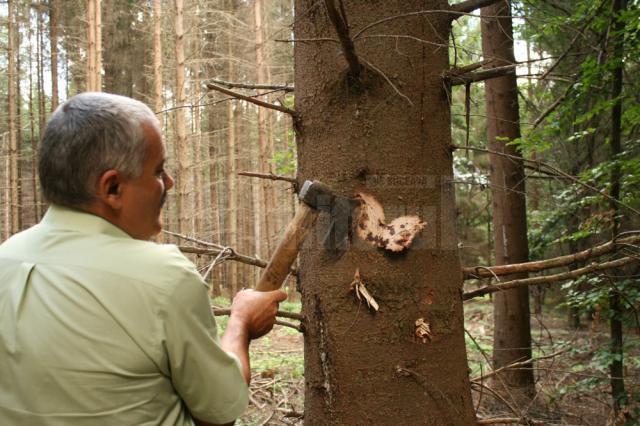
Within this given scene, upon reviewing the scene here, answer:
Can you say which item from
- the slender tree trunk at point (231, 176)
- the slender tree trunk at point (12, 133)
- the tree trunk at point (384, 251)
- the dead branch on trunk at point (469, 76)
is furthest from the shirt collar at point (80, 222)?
the slender tree trunk at point (12, 133)

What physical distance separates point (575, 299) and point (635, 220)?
206 centimetres

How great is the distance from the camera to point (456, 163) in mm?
7688

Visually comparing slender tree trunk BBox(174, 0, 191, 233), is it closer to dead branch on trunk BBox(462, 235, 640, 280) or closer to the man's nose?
dead branch on trunk BBox(462, 235, 640, 280)

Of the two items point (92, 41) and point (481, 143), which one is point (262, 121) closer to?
point (92, 41)

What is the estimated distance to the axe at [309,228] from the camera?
6.23 ft

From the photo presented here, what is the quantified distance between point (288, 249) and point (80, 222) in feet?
2.80

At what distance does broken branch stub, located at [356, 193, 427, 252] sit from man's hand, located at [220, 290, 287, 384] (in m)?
0.41

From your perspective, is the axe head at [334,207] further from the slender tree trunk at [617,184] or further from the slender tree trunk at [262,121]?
the slender tree trunk at [262,121]

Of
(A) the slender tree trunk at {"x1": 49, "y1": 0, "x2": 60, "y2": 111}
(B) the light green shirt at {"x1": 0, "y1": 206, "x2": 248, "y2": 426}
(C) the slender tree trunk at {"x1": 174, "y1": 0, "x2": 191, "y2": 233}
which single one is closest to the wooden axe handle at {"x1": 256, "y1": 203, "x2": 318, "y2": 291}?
(B) the light green shirt at {"x1": 0, "y1": 206, "x2": 248, "y2": 426}

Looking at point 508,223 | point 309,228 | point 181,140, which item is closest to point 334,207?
point 309,228

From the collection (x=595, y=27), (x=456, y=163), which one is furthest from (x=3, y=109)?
(x=595, y=27)

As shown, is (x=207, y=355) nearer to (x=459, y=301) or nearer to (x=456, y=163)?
(x=459, y=301)

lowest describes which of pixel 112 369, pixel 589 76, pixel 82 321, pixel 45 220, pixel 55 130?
pixel 112 369

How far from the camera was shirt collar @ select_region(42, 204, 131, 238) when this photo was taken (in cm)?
128
